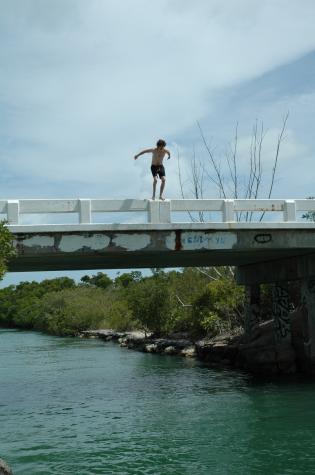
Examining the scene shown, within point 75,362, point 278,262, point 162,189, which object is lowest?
point 75,362

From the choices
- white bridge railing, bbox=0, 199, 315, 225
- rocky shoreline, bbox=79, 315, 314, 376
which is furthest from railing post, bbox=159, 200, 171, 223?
rocky shoreline, bbox=79, 315, 314, 376

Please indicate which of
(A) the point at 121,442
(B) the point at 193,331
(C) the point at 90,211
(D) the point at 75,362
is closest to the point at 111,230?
(C) the point at 90,211

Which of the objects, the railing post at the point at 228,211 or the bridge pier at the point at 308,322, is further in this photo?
the bridge pier at the point at 308,322

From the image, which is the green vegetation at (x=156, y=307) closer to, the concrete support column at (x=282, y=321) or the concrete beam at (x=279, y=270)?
the concrete beam at (x=279, y=270)

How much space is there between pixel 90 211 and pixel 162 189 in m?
2.16

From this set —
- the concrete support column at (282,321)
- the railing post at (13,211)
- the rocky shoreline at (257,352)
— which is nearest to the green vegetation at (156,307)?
the rocky shoreline at (257,352)

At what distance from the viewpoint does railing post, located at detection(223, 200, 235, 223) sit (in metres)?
18.6

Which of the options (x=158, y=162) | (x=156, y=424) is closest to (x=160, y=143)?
(x=158, y=162)

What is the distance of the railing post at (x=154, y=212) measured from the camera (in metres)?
18.0

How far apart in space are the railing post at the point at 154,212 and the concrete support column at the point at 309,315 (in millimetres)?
7297

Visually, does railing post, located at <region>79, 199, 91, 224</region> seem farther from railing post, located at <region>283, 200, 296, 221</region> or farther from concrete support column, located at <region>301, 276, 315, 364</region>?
concrete support column, located at <region>301, 276, 315, 364</region>

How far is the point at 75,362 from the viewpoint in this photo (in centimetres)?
3456

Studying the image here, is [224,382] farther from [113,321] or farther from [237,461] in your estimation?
[113,321]

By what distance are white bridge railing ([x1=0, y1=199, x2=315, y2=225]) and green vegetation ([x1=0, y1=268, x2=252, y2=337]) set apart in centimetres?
1577
